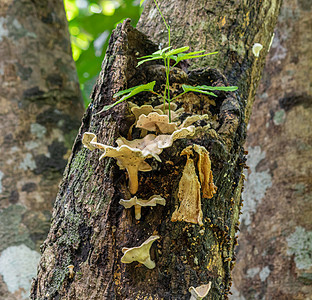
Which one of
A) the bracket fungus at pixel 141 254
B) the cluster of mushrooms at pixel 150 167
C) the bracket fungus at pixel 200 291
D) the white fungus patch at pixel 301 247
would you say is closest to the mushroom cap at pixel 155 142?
the cluster of mushrooms at pixel 150 167

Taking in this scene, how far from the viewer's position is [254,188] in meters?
2.98

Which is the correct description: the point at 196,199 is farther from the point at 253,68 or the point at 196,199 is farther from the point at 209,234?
the point at 253,68

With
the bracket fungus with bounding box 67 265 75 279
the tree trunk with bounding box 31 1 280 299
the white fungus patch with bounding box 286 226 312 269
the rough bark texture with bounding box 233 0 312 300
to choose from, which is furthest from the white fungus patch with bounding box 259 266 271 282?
the bracket fungus with bounding box 67 265 75 279

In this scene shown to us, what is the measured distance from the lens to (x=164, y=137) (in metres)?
1.29

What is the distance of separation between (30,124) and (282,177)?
1938 millimetres

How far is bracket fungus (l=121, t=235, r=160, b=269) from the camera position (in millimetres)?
1223

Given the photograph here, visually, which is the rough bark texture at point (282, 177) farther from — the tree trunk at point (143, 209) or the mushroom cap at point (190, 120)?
the mushroom cap at point (190, 120)

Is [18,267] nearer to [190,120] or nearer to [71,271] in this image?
[71,271]

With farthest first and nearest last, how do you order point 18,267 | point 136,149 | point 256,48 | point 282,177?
point 282,177
point 18,267
point 256,48
point 136,149

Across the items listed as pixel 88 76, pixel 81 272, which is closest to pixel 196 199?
pixel 81 272

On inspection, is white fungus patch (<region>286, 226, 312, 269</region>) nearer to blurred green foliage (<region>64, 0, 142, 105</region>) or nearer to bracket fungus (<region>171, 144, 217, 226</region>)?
bracket fungus (<region>171, 144, 217, 226</region>)

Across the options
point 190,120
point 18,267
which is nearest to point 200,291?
point 190,120

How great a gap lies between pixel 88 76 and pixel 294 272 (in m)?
3.03

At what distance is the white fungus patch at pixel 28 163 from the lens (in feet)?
8.40
